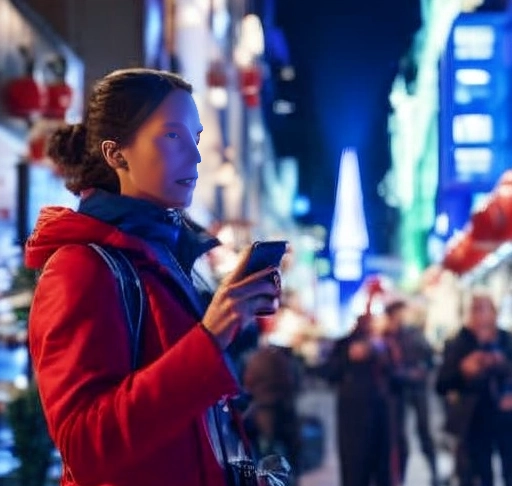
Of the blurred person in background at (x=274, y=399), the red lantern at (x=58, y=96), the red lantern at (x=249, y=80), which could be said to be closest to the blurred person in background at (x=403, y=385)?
the blurred person in background at (x=274, y=399)

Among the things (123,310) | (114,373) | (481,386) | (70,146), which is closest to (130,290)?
(123,310)

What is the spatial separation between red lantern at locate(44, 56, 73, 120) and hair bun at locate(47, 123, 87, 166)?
325 inches

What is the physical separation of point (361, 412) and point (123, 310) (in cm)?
842

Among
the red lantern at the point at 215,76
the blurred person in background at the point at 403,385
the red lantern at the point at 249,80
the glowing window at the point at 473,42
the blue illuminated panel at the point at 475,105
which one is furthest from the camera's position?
the red lantern at the point at 249,80

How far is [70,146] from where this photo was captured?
2422 millimetres

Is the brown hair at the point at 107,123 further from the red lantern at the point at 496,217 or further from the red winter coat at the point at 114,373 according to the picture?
the red lantern at the point at 496,217

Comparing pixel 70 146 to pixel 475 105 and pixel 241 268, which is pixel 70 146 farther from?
pixel 475 105

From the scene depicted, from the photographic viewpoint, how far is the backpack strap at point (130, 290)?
2143 mm

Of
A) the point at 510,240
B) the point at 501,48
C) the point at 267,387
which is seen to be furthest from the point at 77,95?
the point at 501,48

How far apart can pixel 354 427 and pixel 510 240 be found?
9918 mm

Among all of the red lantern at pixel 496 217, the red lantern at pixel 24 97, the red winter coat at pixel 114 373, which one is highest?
the red lantern at pixel 24 97

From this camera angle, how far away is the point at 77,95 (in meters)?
12.2

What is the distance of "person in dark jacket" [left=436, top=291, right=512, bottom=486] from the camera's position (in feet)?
29.2

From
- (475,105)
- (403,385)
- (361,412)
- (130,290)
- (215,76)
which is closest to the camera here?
(130,290)
